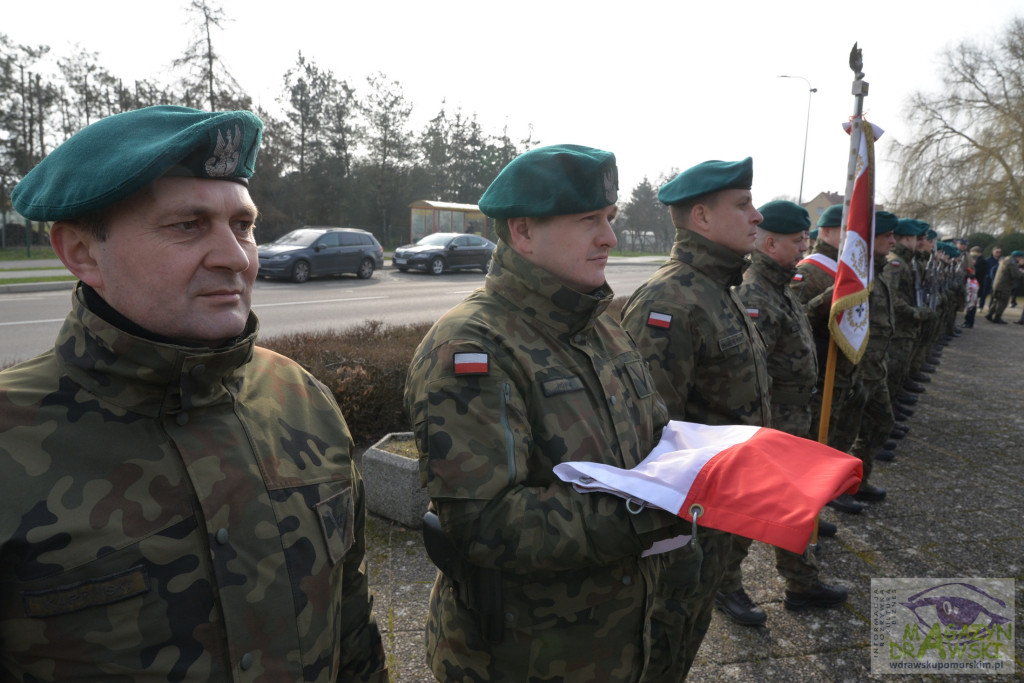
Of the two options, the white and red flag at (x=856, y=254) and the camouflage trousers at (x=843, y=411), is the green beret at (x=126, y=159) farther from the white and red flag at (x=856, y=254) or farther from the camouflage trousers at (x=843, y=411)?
the camouflage trousers at (x=843, y=411)

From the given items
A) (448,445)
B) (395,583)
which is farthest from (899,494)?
(448,445)

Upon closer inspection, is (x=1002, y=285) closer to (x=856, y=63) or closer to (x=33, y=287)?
(x=856, y=63)

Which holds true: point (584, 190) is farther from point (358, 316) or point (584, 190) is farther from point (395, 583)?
point (358, 316)

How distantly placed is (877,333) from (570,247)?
4.92 m

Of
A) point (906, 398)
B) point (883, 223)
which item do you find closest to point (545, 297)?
point (883, 223)

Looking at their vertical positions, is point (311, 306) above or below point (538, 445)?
below

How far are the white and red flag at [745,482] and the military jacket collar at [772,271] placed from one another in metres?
2.47

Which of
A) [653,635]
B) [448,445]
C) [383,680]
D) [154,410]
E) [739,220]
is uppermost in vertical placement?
[739,220]

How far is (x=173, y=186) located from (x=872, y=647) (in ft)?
12.0

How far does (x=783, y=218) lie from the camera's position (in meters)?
4.11

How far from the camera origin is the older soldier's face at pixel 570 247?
1936 millimetres

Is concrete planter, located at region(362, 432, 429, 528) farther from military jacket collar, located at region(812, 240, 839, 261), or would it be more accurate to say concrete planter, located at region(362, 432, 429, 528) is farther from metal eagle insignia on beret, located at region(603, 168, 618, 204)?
military jacket collar, located at region(812, 240, 839, 261)

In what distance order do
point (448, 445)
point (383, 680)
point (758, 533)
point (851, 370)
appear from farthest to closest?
1. point (851, 370)
2. point (448, 445)
3. point (383, 680)
4. point (758, 533)

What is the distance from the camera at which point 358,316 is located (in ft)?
41.0
